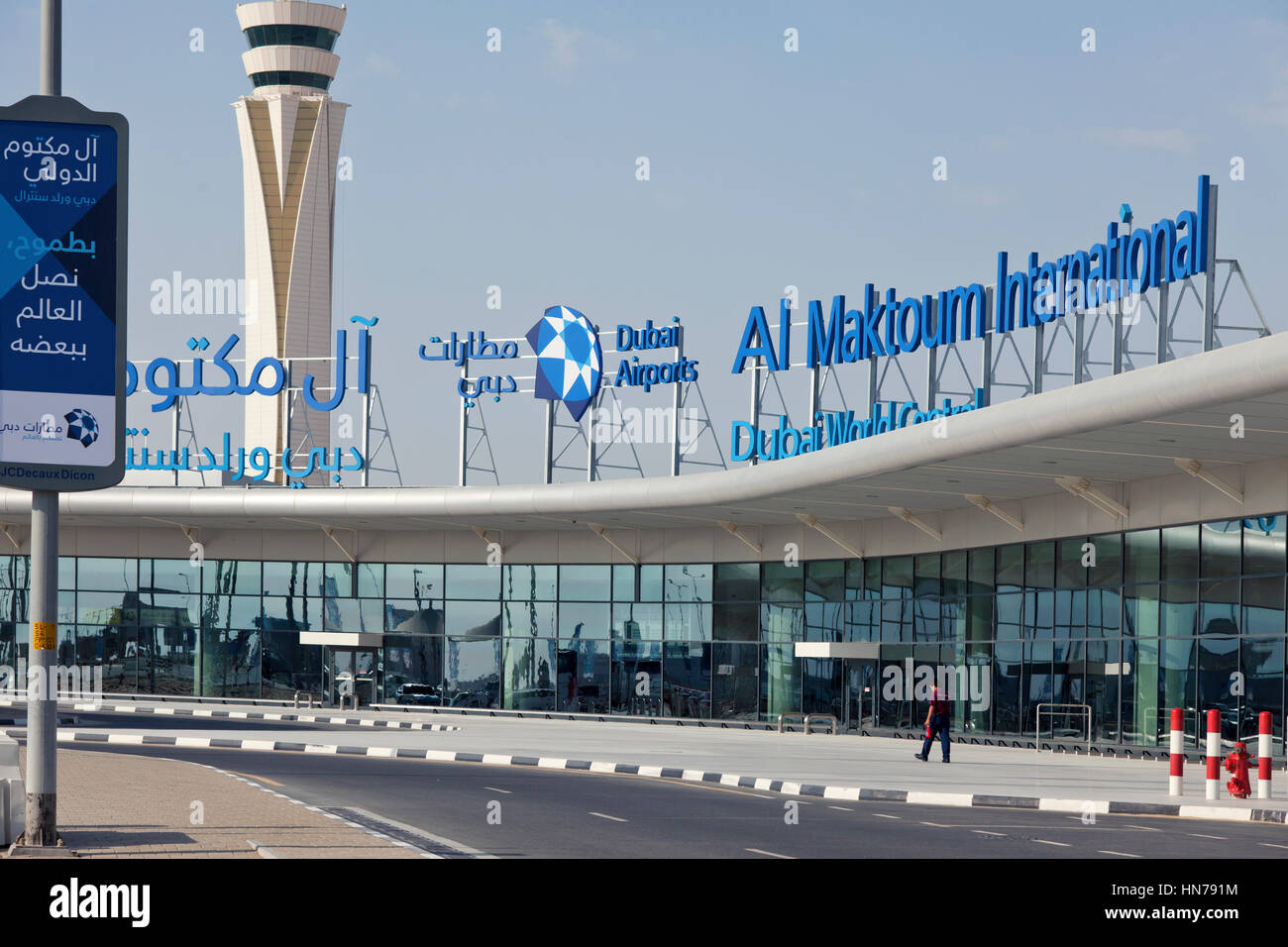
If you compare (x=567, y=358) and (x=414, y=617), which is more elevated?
(x=567, y=358)

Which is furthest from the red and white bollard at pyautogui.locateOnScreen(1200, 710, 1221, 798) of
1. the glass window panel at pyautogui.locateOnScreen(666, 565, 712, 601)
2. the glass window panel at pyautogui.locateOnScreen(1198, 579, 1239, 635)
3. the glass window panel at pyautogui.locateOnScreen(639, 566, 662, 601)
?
the glass window panel at pyautogui.locateOnScreen(639, 566, 662, 601)

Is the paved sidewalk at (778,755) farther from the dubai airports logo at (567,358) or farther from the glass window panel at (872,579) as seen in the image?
the dubai airports logo at (567,358)

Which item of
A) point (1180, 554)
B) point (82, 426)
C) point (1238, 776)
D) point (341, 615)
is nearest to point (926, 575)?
point (1180, 554)

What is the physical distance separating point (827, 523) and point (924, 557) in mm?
2957

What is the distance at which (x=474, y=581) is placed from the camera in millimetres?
46781

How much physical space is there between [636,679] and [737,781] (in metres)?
20.8

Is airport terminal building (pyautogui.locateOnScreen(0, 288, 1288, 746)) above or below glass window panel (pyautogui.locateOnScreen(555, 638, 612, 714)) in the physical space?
above

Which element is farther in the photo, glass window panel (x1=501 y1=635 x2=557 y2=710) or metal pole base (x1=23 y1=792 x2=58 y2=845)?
glass window panel (x1=501 y1=635 x2=557 y2=710)

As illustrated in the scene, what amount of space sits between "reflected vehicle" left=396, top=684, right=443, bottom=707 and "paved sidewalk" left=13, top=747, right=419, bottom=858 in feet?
84.5

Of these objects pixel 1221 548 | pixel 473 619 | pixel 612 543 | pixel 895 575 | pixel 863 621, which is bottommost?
pixel 473 619

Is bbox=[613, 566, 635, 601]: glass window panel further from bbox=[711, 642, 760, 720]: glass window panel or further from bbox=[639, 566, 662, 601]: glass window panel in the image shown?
bbox=[711, 642, 760, 720]: glass window panel

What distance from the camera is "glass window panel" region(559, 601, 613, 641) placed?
4503 centimetres

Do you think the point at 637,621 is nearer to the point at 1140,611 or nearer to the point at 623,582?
the point at 623,582
